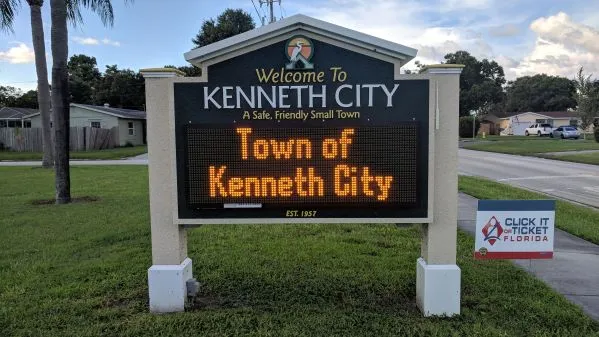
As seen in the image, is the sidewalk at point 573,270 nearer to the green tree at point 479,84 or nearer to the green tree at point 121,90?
the green tree at point 121,90

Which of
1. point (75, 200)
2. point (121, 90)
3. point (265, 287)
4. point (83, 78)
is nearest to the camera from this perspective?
point (265, 287)

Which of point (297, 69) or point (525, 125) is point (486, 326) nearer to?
point (297, 69)

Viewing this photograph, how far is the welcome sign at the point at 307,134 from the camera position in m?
4.36

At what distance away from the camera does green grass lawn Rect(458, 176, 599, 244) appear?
8.13m

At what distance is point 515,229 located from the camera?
498 cm

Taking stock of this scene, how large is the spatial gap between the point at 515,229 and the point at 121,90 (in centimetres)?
6905

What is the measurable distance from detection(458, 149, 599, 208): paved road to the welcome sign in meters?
9.54

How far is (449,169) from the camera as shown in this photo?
14.6ft

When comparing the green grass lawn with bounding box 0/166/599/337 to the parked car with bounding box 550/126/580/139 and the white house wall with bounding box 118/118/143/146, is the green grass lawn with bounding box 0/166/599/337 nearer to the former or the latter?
the white house wall with bounding box 118/118/143/146

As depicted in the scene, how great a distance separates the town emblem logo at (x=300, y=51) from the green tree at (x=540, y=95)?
99029mm

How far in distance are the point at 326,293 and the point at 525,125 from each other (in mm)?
79567

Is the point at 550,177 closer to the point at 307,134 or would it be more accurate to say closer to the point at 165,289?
the point at 307,134

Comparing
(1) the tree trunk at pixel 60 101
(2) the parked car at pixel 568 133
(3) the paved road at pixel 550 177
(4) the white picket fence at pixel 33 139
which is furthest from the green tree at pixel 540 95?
(1) the tree trunk at pixel 60 101

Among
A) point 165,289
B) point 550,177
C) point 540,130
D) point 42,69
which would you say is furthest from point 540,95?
point 165,289
